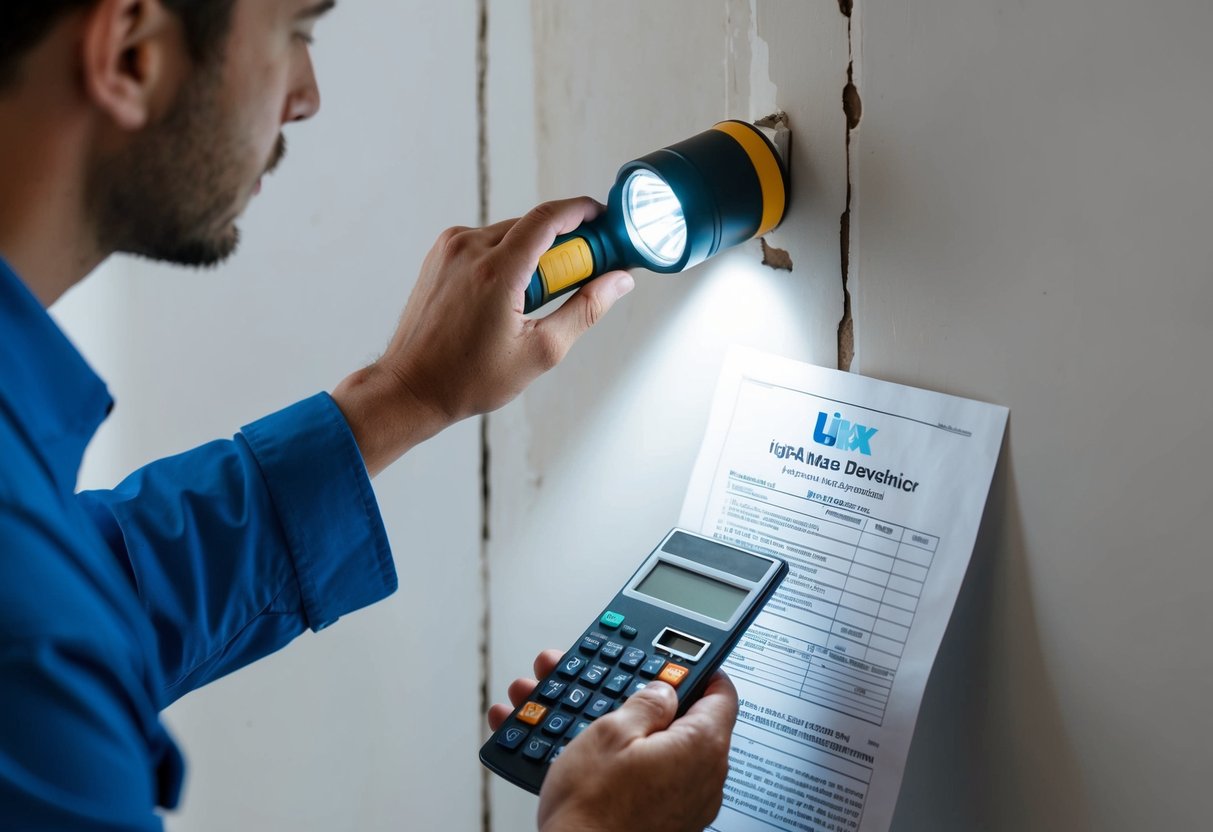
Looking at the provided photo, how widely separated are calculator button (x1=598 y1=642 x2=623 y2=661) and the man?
63 mm

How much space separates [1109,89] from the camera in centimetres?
57

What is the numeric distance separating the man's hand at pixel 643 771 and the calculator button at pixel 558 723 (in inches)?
2.2

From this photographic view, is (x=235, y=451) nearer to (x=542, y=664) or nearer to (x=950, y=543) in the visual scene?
(x=542, y=664)

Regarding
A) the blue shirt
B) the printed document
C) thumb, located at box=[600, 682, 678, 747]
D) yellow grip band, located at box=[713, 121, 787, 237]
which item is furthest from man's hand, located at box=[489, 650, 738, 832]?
yellow grip band, located at box=[713, 121, 787, 237]

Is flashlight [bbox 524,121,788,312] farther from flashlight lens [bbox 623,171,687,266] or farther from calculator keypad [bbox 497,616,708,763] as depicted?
calculator keypad [bbox 497,616,708,763]

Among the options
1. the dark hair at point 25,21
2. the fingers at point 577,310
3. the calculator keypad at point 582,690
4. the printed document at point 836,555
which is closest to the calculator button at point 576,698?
the calculator keypad at point 582,690

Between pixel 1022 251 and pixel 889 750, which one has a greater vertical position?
pixel 1022 251

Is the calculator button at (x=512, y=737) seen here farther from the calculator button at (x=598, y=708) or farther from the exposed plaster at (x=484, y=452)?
the exposed plaster at (x=484, y=452)

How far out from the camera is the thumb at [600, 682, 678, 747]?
24.1 inches

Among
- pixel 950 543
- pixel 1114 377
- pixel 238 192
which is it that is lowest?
pixel 950 543

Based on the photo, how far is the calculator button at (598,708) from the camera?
0.68 metres

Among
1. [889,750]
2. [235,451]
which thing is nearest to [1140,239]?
[889,750]

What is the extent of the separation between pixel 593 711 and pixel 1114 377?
1.24 feet

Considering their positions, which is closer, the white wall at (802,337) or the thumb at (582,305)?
the white wall at (802,337)
